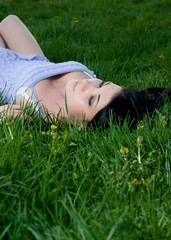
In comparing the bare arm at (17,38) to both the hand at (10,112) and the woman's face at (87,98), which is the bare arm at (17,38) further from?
the hand at (10,112)

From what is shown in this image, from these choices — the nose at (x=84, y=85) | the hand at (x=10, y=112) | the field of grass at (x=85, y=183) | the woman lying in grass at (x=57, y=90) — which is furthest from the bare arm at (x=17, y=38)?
the field of grass at (x=85, y=183)

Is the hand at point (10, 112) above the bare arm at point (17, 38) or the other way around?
the other way around

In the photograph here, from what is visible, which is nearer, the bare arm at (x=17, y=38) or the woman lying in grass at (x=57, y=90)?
the woman lying in grass at (x=57, y=90)

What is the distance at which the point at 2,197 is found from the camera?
3.75 feet

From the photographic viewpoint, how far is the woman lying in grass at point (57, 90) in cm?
221

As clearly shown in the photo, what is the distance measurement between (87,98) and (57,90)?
20.6 inches

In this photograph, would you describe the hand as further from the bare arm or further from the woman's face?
the bare arm

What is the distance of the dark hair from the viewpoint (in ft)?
7.05

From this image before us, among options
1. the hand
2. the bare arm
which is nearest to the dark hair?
the hand

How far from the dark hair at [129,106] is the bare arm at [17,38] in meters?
1.46

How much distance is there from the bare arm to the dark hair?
1463 millimetres

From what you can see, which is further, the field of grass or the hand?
the hand

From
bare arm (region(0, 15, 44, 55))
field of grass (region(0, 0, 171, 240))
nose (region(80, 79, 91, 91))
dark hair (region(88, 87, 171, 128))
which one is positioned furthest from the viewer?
bare arm (region(0, 15, 44, 55))

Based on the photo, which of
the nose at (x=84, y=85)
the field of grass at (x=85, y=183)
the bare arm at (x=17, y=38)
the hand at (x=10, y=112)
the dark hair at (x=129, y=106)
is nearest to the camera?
the field of grass at (x=85, y=183)
